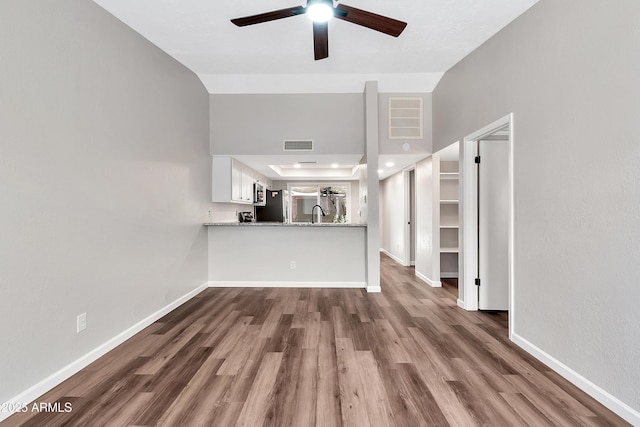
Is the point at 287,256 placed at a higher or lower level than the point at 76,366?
higher

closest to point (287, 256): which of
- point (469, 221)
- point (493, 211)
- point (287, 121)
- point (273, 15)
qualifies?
point (287, 121)

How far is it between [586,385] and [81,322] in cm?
348

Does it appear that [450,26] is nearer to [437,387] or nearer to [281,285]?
[437,387]

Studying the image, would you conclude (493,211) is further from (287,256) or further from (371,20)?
(287,256)

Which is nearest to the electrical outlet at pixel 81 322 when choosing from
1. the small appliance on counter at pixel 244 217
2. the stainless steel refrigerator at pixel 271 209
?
the small appliance on counter at pixel 244 217

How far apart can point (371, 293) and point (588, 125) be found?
285 cm

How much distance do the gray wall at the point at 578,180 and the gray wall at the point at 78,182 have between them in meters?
3.43

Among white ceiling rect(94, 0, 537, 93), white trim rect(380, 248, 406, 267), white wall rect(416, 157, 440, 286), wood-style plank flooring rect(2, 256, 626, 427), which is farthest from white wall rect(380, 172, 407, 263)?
wood-style plank flooring rect(2, 256, 626, 427)

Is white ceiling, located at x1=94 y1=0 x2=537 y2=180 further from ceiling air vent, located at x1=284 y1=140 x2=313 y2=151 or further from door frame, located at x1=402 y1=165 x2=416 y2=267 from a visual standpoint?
door frame, located at x1=402 y1=165 x2=416 y2=267

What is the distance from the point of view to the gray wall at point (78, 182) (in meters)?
1.60

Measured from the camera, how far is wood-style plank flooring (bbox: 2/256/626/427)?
1.52m

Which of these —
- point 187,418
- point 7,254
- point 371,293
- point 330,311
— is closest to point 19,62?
point 7,254

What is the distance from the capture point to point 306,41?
9.27 feet

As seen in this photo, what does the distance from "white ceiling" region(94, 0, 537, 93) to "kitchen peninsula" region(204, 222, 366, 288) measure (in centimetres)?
208
